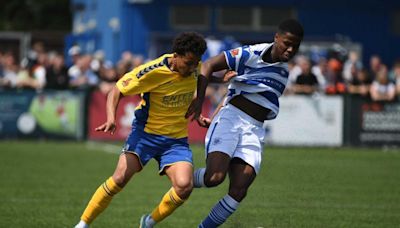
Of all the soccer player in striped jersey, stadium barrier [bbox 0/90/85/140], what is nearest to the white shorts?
the soccer player in striped jersey

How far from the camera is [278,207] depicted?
12.1 m

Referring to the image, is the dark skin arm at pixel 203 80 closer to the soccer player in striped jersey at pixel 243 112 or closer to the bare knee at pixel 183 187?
the soccer player in striped jersey at pixel 243 112

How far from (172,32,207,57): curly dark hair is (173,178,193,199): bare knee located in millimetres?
1161

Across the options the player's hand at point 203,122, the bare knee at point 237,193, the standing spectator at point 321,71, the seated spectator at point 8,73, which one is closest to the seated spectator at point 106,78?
the seated spectator at point 8,73

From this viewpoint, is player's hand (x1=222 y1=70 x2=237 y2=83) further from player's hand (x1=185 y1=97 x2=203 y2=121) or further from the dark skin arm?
player's hand (x1=185 y1=97 x2=203 y2=121)

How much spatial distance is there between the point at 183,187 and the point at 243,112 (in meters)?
0.98

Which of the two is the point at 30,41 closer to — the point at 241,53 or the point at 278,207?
the point at 278,207

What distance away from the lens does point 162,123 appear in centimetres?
914

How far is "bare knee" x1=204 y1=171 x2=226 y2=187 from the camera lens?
8945 mm

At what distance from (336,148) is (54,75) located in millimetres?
6831

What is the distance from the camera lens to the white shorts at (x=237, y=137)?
9102 millimetres

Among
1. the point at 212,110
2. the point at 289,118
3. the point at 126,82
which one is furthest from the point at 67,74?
the point at 126,82

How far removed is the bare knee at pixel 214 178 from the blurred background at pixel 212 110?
1.39 m

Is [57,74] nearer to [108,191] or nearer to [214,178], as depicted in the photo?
[108,191]
